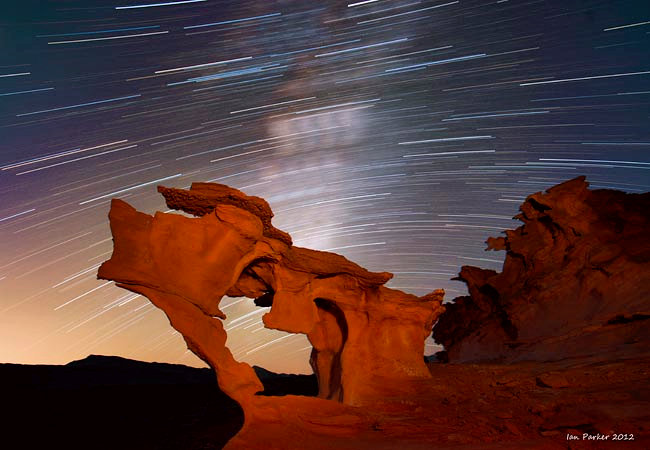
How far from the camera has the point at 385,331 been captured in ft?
42.2

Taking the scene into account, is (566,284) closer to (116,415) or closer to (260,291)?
(260,291)

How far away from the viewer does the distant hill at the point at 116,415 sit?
674 inches

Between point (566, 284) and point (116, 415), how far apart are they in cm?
2420

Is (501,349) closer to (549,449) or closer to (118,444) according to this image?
(549,449)

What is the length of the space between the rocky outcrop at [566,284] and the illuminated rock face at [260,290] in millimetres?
6492

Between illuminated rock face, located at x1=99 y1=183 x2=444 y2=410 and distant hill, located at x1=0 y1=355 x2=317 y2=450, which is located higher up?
illuminated rock face, located at x1=99 y1=183 x2=444 y2=410

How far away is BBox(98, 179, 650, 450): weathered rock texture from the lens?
7.78 m

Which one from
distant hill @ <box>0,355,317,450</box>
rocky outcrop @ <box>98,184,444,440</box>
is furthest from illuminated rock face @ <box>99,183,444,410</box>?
distant hill @ <box>0,355,317,450</box>

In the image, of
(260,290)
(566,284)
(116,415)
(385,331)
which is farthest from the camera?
(116,415)

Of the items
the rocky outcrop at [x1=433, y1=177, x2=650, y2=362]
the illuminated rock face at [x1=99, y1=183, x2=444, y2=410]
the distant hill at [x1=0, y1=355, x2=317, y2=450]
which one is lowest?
the distant hill at [x1=0, y1=355, x2=317, y2=450]

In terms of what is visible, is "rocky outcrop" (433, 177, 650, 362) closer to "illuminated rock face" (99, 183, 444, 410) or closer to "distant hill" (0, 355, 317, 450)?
"illuminated rock face" (99, 183, 444, 410)

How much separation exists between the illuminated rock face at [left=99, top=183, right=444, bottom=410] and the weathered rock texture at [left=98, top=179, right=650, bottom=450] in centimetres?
3

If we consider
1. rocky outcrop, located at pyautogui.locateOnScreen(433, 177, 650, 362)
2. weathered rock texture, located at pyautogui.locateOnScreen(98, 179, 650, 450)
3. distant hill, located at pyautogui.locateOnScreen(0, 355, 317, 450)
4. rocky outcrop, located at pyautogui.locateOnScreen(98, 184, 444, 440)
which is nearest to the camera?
weathered rock texture, located at pyautogui.locateOnScreen(98, 179, 650, 450)

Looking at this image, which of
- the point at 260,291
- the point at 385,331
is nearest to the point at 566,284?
the point at 385,331
